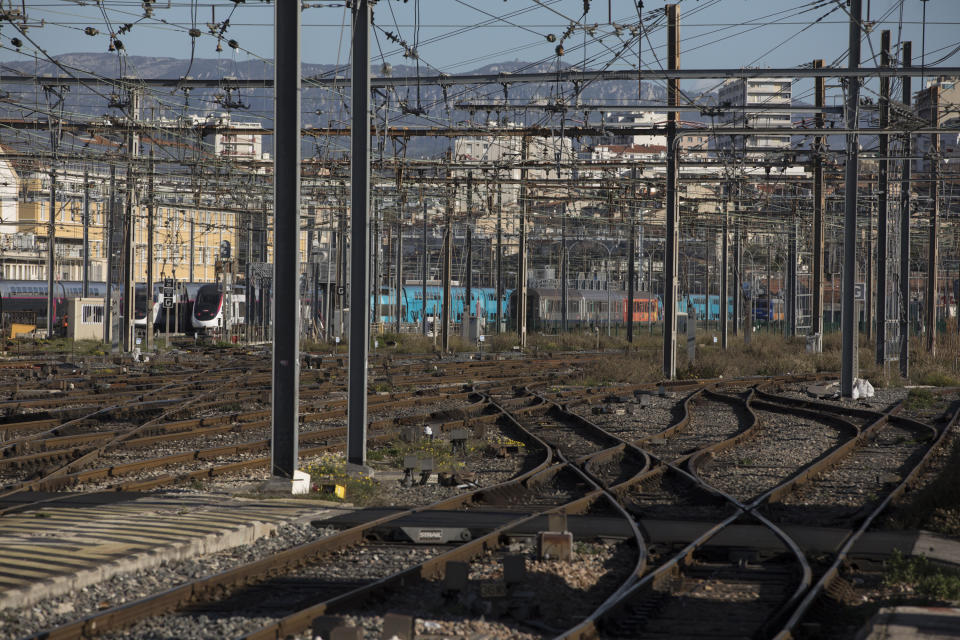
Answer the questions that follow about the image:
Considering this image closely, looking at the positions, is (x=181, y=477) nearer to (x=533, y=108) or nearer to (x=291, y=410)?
(x=291, y=410)

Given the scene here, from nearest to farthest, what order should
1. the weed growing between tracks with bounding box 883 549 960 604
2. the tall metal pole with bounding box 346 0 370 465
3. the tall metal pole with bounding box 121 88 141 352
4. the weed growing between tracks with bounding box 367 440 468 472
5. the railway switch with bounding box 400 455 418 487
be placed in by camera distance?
the weed growing between tracks with bounding box 883 549 960 604, the railway switch with bounding box 400 455 418 487, the tall metal pole with bounding box 346 0 370 465, the weed growing between tracks with bounding box 367 440 468 472, the tall metal pole with bounding box 121 88 141 352

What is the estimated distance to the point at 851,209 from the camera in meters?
23.1

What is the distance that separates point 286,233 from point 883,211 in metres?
21.0

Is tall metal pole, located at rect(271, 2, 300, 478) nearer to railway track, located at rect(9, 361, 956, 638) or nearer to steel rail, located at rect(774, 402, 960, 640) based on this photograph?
railway track, located at rect(9, 361, 956, 638)

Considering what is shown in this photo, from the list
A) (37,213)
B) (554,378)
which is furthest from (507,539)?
(37,213)

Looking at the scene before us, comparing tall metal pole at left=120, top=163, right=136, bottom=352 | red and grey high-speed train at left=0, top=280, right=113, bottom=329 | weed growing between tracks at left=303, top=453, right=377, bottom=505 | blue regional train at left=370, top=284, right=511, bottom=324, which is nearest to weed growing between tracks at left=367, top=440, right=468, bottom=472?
weed growing between tracks at left=303, top=453, right=377, bottom=505

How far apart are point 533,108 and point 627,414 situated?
705 centimetres

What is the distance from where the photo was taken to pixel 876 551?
8.52m

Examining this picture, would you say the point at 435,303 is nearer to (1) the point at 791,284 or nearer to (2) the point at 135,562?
(1) the point at 791,284

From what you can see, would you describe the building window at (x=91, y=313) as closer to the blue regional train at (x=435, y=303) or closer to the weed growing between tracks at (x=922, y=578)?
the blue regional train at (x=435, y=303)

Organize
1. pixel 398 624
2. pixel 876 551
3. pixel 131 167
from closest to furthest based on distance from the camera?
pixel 398 624 → pixel 876 551 → pixel 131 167

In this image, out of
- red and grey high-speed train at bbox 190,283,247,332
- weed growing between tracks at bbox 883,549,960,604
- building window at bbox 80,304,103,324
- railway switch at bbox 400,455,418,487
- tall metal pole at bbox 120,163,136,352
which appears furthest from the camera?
red and grey high-speed train at bbox 190,283,247,332

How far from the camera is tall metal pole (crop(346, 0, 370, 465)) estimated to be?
42.1 feet

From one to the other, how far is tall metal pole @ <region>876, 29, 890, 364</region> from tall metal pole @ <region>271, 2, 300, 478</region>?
57.7ft
